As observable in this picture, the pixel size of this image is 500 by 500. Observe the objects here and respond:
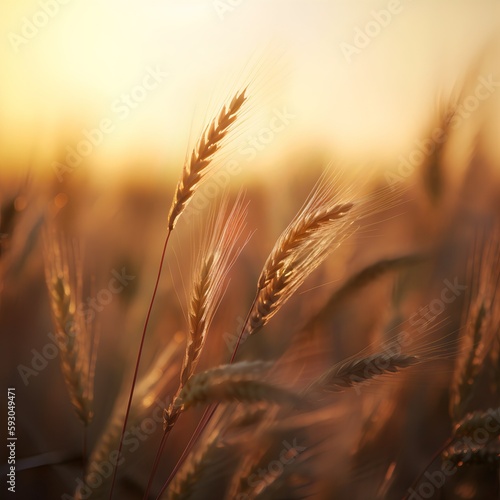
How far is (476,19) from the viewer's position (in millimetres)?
1001

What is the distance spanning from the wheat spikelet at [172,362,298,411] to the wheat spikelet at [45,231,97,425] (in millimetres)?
171

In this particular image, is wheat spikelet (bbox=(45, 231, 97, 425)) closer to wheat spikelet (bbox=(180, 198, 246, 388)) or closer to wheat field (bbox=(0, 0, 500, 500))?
wheat field (bbox=(0, 0, 500, 500))

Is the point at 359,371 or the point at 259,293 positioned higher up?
the point at 259,293

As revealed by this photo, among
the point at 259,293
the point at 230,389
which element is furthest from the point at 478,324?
the point at 230,389

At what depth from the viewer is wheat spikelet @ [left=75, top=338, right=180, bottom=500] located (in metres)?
0.82

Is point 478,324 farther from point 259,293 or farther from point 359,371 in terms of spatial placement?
point 259,293

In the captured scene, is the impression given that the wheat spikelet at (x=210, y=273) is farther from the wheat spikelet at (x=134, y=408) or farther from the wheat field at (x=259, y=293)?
the wheat spikelet at (x=134, y=408)

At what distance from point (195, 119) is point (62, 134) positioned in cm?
20

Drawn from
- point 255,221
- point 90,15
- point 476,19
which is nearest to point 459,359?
point 255,221

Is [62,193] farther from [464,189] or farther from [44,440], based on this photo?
[464,189]

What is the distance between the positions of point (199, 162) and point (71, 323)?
29 centimetres

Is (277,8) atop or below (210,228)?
atop

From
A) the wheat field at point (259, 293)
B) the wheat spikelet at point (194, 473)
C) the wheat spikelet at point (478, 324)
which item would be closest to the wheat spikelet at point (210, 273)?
the wheat field at point (259, 293)

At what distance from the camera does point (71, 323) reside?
765mm
